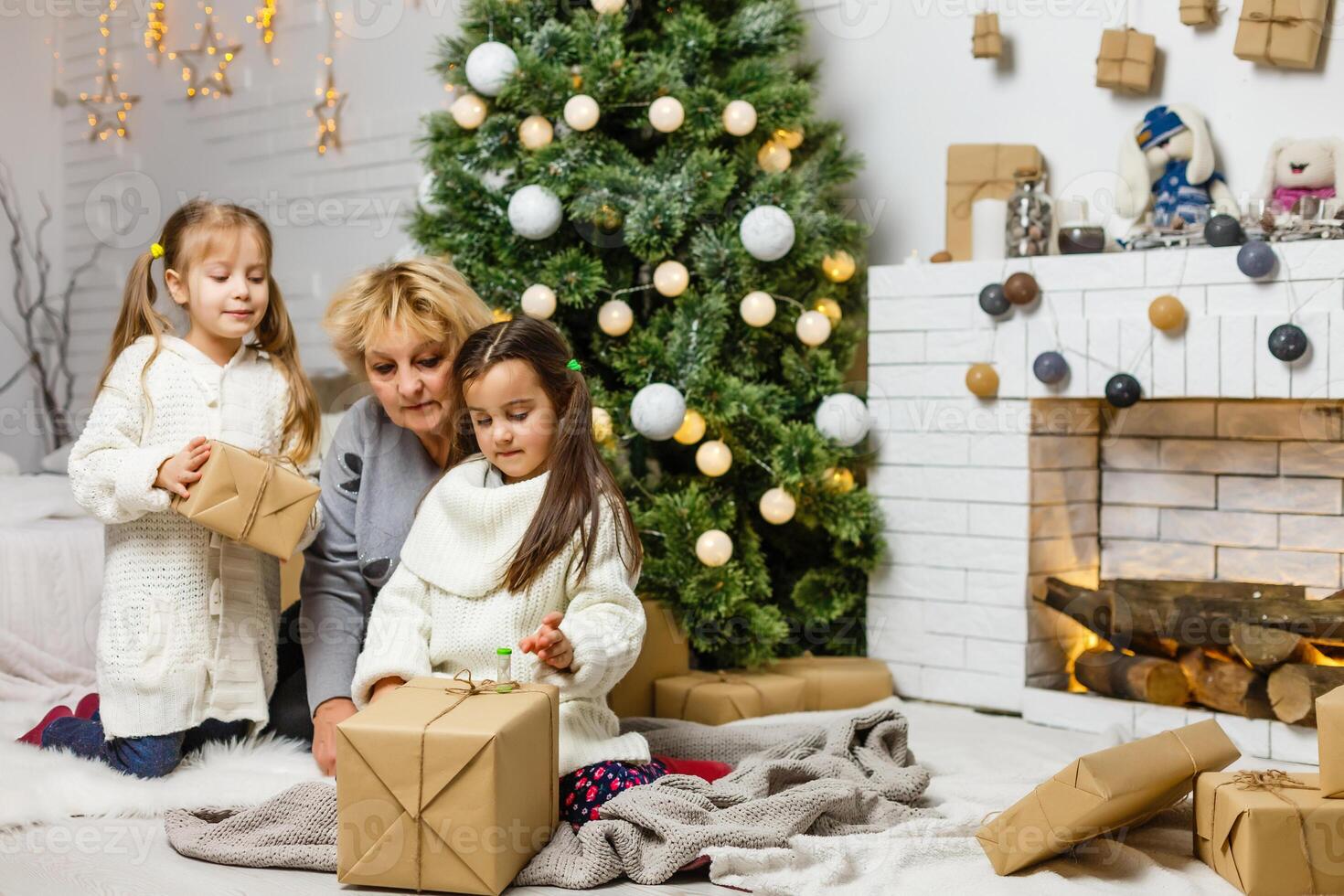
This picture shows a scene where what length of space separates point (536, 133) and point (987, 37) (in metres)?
1.12

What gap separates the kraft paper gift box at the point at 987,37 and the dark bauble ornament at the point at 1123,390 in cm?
90

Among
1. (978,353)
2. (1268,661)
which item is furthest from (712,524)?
(1268,661)

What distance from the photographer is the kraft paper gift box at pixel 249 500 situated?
205cm

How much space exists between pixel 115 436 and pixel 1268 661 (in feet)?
7.24

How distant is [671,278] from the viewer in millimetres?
2902

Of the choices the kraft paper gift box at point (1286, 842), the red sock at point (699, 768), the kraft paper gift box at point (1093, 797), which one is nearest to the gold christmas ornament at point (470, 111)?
the red sock at point (699, 768)

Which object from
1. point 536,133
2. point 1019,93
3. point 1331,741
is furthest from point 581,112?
point 1331,741

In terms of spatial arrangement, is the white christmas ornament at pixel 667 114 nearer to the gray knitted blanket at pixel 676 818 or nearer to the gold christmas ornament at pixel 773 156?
the gold christmas ornament at pixel 773 156

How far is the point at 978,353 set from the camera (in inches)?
119

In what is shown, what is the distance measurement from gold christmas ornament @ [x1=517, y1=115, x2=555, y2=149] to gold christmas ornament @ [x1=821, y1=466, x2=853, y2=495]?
983mm

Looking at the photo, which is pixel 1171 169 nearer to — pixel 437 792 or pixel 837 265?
pixel 837 265

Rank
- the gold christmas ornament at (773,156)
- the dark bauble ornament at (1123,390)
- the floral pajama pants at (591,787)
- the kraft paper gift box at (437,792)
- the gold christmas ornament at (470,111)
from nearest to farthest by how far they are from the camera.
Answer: the kraft paper gift box at (437,792) → the floral pajama pants at (591,787) → the dark bauble ornament at (1123,390) → the gold christmas ornament at (470,111) → the gold christmas ornament at (773,156)

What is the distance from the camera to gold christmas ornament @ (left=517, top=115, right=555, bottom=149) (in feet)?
9.52

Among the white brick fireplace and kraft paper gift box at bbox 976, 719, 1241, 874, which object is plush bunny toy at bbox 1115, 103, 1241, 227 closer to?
the white brick fireplace
